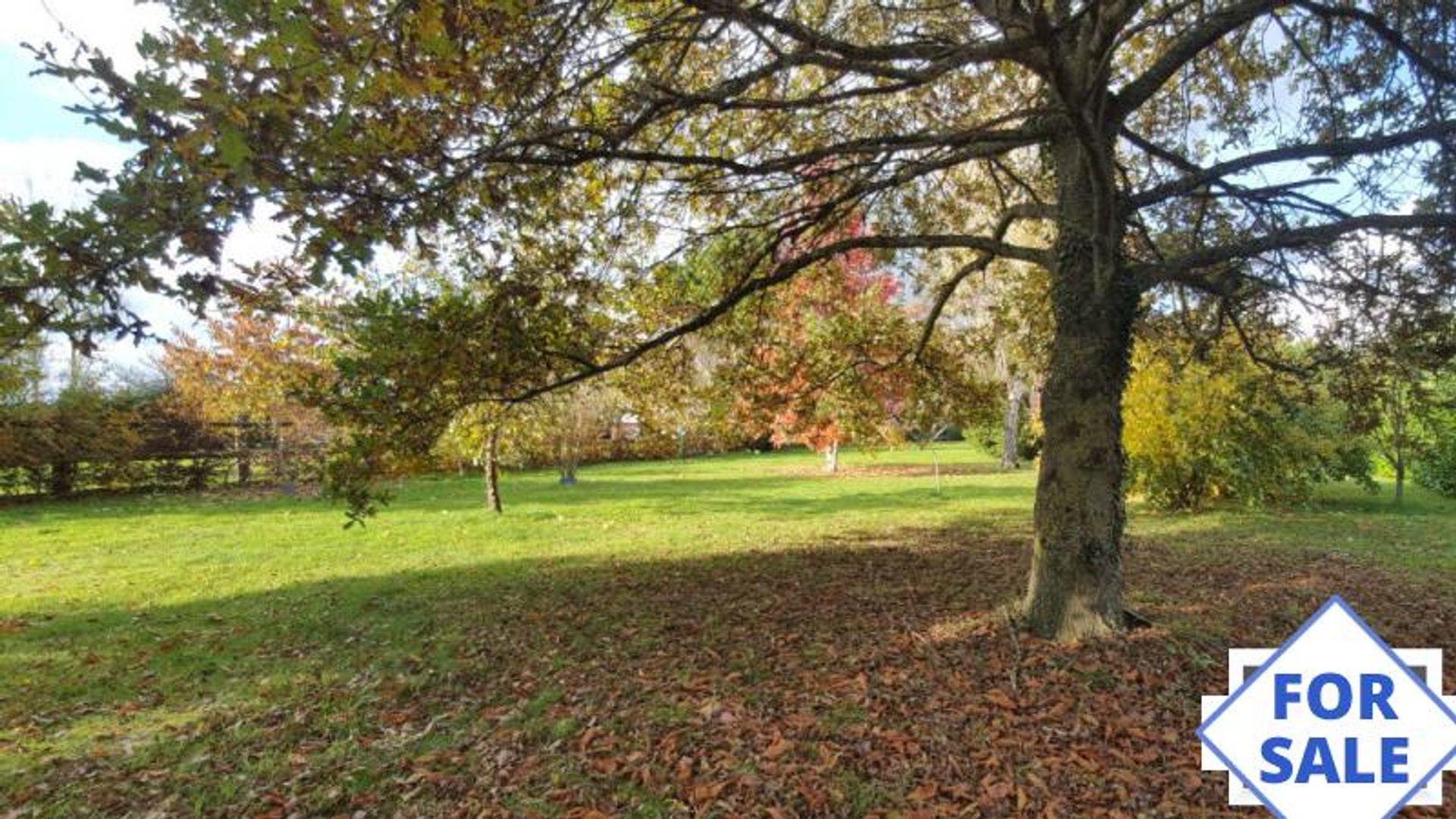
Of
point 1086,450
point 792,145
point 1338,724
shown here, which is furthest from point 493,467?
point 1338,724

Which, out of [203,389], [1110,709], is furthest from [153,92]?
[203,389]

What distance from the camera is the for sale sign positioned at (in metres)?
2.35

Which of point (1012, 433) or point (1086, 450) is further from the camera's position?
→ point (1012, 433)

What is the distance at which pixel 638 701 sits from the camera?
4285mm

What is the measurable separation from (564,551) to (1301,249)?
8.34 metres

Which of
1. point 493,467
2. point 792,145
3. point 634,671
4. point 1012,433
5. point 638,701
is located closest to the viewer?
point 638,701

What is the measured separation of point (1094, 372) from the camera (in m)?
4.61

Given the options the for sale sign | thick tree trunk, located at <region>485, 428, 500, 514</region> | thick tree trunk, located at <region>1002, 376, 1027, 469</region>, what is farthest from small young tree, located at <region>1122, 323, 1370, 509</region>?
thick tree trunk, located at <region>485, 428, 500, 514</region>

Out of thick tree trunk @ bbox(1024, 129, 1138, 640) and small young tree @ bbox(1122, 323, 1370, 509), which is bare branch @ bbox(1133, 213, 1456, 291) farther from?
small young tree @ bbox(1122, 323, 1370, 509)

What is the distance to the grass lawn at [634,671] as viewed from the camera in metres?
3.36

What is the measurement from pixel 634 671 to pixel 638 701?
0.53 metres

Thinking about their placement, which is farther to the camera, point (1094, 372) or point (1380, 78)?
point (1380, 78)

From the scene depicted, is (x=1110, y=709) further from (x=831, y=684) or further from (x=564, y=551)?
(x=564, y=551)

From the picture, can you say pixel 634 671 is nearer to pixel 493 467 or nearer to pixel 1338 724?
pixel 1338 724
